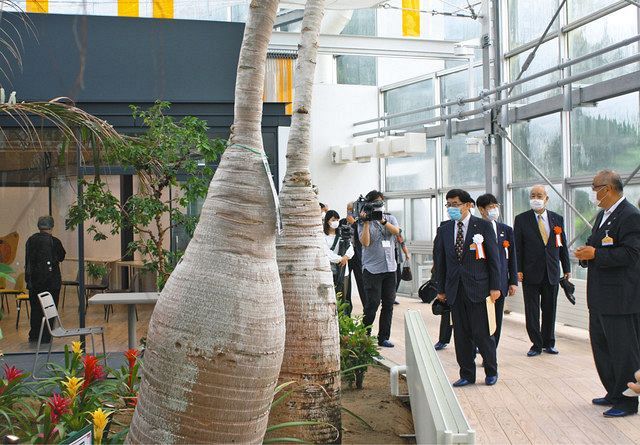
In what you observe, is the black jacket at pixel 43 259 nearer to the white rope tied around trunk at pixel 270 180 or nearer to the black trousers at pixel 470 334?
the black trousers at pixel 470 334

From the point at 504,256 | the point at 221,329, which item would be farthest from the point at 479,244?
the point at 221,329

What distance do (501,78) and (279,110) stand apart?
5.43 meters

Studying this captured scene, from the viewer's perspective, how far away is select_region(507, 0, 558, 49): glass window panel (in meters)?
12.8

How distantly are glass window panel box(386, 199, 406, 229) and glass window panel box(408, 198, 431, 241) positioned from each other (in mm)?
449

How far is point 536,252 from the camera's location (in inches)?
360

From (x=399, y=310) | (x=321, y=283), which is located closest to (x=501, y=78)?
(x=399, y=310)

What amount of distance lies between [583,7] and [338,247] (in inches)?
181

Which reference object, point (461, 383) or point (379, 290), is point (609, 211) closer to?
point (461, 383)

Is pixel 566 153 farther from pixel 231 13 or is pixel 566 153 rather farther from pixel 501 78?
pixel 231 13

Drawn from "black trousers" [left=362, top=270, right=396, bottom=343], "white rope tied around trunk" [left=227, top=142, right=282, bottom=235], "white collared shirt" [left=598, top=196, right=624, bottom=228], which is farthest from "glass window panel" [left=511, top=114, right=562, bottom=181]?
"white rope tied around trunk" [left=227, top=142, right=282, bottom=235]

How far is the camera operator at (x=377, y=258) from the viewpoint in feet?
30.7

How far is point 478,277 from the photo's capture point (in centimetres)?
713

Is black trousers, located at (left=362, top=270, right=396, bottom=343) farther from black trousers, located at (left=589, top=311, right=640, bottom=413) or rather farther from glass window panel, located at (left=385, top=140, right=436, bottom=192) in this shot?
glass window panel, located at (left=385, top=140, right=436, bottom=192)

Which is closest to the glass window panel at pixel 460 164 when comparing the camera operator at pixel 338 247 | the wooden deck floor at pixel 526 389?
the camera operator at pixel 338 247
